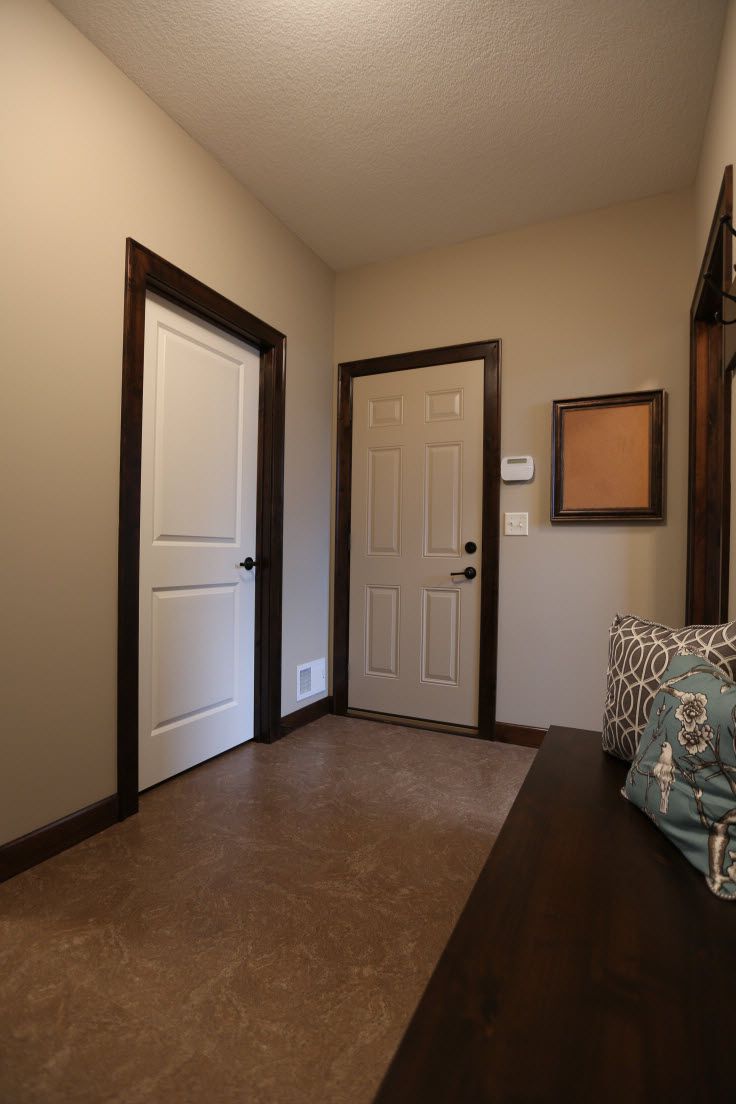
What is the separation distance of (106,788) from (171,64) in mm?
2593

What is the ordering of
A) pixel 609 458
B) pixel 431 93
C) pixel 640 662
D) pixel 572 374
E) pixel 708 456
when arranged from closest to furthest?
pixel 640 662 → pixel 431 93 → pixel 708 456 → pixel 609 458 → pixel 572 374

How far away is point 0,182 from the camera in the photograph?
5.51 feet

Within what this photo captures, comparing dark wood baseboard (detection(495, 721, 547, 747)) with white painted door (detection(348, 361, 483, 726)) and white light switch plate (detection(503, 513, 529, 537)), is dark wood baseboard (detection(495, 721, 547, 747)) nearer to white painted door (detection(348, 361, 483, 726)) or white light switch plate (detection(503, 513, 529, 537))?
white painted door (detection(348, 361, 483, 726))

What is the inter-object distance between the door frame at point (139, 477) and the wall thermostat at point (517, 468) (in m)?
1.18

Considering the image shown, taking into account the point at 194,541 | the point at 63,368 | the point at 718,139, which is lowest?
the point at 194,541

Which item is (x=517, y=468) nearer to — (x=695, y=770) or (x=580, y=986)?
(x=695, y=770)

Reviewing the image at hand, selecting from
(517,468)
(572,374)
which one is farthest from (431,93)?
(517,468)

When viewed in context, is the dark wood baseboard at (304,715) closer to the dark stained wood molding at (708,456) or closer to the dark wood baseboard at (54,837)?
the dark wood baseboard at (54,837)

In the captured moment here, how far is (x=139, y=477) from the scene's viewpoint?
2166 millimetres

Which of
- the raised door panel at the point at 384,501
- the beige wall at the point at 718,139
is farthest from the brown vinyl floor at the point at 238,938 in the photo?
the beige wall at the point at 718,139

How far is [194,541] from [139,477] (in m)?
0.48

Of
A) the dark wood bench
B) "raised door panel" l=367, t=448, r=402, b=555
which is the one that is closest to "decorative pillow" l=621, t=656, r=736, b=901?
the dark wood bench

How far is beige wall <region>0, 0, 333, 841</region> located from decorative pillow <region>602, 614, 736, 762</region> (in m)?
1.67

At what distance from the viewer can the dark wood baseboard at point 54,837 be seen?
5.60 feet
